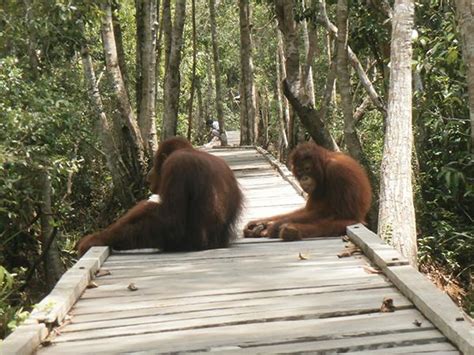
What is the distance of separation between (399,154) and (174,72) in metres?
6.17

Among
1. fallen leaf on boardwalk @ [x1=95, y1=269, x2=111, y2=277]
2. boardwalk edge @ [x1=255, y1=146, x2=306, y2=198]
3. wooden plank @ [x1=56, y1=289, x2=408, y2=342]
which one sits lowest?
boardwalk edge @ [x1=255, y1=146, x2=306, y2=198]

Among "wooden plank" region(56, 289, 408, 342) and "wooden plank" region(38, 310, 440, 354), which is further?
"wooden plank" region(56, 289, 408, 342)

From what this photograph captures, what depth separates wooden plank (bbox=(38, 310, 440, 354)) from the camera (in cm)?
298

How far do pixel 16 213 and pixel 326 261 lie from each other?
4617 mm

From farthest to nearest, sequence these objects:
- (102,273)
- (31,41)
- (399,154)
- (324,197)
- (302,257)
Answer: (31,41) → (324,197) → (399,154) → (302,257) → (102,273)

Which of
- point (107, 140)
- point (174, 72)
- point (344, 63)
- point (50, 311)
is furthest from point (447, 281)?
point (174, 72)

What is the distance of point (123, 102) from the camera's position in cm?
997

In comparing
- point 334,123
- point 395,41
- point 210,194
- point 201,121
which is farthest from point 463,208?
point 201,121

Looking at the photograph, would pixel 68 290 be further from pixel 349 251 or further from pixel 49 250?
pixel 49 250

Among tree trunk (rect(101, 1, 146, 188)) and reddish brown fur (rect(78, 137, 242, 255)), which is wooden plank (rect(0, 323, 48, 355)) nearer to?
reddish brown fur (rect(78, 137, 242, 255))

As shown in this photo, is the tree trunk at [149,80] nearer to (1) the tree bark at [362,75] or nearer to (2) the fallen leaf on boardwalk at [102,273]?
(1) the tree bark at [362,75]

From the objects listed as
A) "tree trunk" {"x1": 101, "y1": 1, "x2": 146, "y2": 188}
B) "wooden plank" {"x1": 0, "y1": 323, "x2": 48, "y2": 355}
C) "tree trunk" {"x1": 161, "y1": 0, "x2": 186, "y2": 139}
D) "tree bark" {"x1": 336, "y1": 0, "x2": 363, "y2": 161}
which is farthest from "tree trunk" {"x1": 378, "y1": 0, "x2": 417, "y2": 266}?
"tree trunk" {"x1": 161, "y1": 0, "x2": 186, "y2": 139}

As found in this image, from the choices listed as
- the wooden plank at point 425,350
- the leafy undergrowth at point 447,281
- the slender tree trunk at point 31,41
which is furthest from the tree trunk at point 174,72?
the wooden plank at point 425,350

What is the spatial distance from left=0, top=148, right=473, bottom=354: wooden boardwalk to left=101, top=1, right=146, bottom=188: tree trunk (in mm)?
4819
